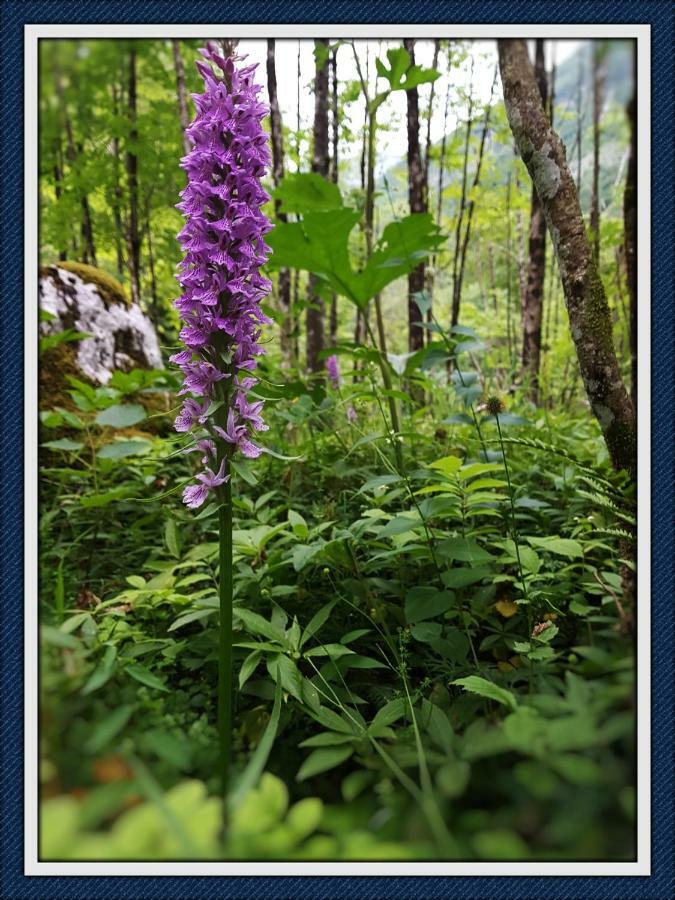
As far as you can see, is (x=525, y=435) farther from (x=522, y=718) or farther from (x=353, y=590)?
(x=522, y=718)

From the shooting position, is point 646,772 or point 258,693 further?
point 258,693

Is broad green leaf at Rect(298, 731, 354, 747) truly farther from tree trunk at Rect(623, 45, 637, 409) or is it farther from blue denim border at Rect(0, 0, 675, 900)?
tree trunk at Rect(623, 45, 637, 409)

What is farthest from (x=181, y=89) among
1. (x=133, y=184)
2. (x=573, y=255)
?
(x=573, y=255)

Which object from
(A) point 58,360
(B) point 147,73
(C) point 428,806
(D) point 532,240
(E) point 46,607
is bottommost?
(C) point 428,806

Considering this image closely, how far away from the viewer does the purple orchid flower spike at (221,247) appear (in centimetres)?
140

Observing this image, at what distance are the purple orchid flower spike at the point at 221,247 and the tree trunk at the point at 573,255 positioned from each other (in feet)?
2.66

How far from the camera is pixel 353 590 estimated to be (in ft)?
6.08

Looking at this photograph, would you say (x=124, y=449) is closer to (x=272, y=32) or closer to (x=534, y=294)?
(x=272, y=32)

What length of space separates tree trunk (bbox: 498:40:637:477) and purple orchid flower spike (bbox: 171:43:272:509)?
0.81 m

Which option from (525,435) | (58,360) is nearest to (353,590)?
(525,435)

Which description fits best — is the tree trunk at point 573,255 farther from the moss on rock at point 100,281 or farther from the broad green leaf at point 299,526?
the moss on rock at point 100,281

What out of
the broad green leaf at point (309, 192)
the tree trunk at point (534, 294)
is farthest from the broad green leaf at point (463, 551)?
the tree trunk at point (534, 294)

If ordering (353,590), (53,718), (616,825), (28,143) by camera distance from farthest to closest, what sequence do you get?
(353,590) < (28,143) < (53,718) < (616,825)

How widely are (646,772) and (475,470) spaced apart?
815 millimetres
